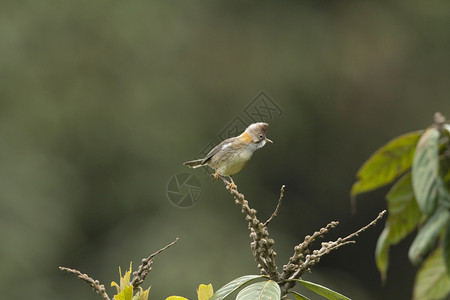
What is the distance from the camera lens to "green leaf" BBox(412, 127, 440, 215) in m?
0.95

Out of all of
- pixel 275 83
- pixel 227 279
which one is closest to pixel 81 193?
pixel 227 279

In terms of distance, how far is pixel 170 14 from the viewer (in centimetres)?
1324

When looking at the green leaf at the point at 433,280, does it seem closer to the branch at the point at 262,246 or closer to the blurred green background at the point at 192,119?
the branch at the point at 262,246

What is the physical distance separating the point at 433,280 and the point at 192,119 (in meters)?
10.3

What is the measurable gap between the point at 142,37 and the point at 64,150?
285cm

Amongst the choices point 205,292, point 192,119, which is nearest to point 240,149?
point 205,292

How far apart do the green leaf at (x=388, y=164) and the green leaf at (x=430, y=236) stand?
170 mm

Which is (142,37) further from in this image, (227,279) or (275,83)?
(227,279)

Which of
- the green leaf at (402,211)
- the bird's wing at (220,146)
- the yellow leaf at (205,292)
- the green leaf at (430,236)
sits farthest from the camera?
the bird's wing at (220,146)

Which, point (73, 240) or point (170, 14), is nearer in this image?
point (73, 240)

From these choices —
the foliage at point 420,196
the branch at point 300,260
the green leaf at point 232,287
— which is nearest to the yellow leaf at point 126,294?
the green leaf at point 232,287

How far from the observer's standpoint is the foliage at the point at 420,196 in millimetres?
956

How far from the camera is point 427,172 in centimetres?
97

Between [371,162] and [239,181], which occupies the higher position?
[239,181]
